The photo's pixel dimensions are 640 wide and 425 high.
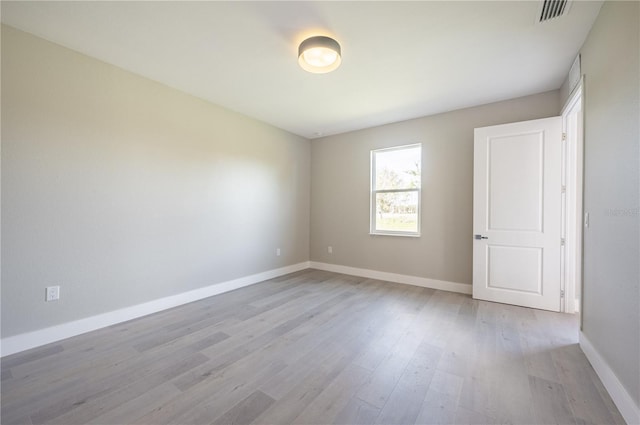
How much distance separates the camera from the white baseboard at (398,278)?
3.67 metres

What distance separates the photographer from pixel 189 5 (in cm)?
184

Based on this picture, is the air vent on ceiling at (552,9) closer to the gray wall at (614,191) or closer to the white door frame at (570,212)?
the gray wall at (614,191)

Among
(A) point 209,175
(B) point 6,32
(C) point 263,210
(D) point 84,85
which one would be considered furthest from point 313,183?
(B) point 6,32

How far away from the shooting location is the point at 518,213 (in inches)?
123

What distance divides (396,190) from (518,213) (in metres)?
1.68

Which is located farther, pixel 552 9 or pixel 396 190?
pixel 396 190

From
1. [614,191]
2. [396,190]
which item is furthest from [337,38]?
[396,190]

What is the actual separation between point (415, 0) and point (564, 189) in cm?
A: 273

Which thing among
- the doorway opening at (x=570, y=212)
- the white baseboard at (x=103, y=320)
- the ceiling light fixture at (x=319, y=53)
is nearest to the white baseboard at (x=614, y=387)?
the doorway opening at (x=570, y=212)

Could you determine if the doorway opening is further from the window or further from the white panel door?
the window

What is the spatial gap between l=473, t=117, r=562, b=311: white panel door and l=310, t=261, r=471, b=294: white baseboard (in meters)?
0.32

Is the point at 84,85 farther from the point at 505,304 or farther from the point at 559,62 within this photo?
the point at 505,304

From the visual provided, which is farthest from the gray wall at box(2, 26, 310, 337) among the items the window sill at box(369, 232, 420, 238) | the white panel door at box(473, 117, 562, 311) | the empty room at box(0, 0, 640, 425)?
the white panel door at box(473, 117, 562, 311)

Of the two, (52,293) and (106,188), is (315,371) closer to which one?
(52,293)
